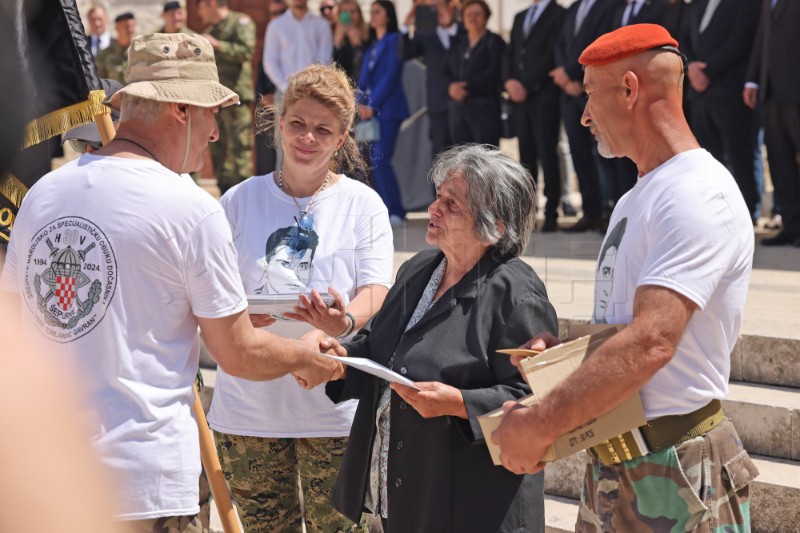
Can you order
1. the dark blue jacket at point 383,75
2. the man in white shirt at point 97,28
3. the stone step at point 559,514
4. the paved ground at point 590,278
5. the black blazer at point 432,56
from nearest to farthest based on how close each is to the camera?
the stone step at point 559,514 → the paved ground at point 590,278 → the black blazer at point 432,56 → the dark blue jacket at point 383,75 → the man in white shirt at point 97,28

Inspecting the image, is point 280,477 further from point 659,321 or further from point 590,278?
point 590,278

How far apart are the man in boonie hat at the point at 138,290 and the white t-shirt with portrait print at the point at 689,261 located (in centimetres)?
99

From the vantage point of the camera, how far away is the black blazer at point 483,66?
969 cm

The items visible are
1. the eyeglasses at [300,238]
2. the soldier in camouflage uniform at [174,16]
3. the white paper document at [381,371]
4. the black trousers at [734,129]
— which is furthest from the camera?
the soldier in camouflage uniform at [174,16]

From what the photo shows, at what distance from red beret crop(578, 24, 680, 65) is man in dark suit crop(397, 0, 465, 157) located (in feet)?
24.3

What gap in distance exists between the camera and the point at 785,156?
25.8 ft

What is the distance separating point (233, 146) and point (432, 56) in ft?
7.69

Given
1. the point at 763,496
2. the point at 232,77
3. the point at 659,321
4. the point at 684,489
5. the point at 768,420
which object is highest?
the point at 659,321

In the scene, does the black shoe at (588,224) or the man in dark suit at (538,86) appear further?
the man in dark suit at (538,86)

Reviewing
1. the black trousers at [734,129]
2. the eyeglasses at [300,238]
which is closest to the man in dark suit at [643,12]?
the black trousers at [734,129]

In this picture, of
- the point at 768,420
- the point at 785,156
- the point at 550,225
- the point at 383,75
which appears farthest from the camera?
the point at 383,75

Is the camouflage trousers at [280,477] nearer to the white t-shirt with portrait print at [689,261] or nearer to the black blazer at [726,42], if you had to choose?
the white t-shirt with portrait print at [689,261]

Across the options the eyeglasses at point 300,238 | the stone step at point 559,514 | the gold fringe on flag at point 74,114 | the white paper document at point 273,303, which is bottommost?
the stone step at point 559,514

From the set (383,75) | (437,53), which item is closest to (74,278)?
(437,53)
